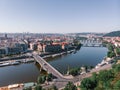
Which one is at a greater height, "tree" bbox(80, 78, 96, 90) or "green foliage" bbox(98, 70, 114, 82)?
"green foliage" bbox(98, 70, 114, 82)

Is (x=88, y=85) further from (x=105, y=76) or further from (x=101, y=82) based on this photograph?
(x=105, y=76)

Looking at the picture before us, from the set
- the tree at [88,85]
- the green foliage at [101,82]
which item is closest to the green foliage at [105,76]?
the green foliage at [101,82]

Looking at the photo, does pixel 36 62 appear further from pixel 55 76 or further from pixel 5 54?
pixel 55 76

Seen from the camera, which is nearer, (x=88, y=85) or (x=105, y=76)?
(x=88, y=85)

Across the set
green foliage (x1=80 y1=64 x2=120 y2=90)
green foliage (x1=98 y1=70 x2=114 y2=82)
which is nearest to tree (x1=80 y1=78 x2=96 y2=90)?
green foliage (x1=80 y1=64 x2=120 y2=90)

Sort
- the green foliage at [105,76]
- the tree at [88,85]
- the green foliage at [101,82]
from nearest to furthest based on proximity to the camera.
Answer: the green foliage at [101,82], the tree at [88,85], the green foliage at [105,76]

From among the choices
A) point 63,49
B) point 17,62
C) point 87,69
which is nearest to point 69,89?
point 87,69

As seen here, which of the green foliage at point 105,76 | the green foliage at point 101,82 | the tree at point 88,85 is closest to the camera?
the green foliage at point 101,82

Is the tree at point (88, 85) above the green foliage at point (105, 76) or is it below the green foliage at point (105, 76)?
below

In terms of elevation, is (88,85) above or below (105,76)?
below

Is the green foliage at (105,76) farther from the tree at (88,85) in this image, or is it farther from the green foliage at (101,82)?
the tree at (88,85)

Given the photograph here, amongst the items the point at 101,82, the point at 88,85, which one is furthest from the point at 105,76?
the point at 88,85

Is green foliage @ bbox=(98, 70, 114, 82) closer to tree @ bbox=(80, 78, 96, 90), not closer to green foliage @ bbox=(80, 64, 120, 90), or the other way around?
green foliage @ bbox=(80, 64, 120, 90)
